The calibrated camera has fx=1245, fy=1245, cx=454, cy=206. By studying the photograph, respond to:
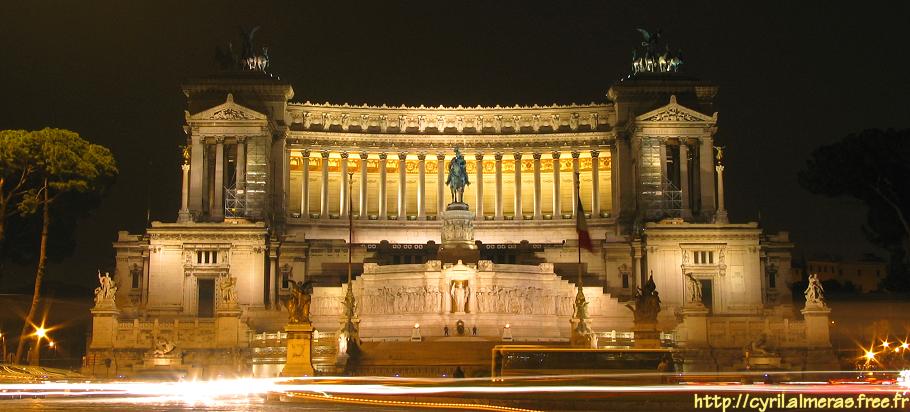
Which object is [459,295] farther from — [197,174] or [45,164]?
[197,174]

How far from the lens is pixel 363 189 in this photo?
342 feet

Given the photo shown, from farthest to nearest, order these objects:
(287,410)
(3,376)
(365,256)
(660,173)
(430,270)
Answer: (660,173) < (365,256) < (430,270) < (3,376) < (287,410)

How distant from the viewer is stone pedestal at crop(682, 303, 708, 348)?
69562 mm

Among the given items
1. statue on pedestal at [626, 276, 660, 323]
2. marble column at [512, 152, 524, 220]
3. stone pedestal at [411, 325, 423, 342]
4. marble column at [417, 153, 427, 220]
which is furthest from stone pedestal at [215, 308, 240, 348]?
marble column at [512, 152, 524, 220]

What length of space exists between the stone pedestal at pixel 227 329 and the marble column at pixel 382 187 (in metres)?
36.1

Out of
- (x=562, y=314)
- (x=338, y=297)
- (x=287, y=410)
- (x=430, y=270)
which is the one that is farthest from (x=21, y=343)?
(x=287, y=410)

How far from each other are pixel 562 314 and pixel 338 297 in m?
14.6

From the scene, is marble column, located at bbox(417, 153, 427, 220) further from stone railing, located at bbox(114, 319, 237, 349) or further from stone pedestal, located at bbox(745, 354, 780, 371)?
stone pedestal, located at bbox(745, 354, 780, 371)

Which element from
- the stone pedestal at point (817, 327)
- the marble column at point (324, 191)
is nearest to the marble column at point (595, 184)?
the marble column at point (324, 191)

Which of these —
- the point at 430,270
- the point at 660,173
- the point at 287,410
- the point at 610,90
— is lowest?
the point at 287,410

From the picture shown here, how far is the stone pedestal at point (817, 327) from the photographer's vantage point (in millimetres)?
68312

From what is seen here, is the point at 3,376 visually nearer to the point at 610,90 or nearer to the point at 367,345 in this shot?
the point at 367,345

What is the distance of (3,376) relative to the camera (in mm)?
43406

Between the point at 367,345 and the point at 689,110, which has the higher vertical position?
the point at 689,110
